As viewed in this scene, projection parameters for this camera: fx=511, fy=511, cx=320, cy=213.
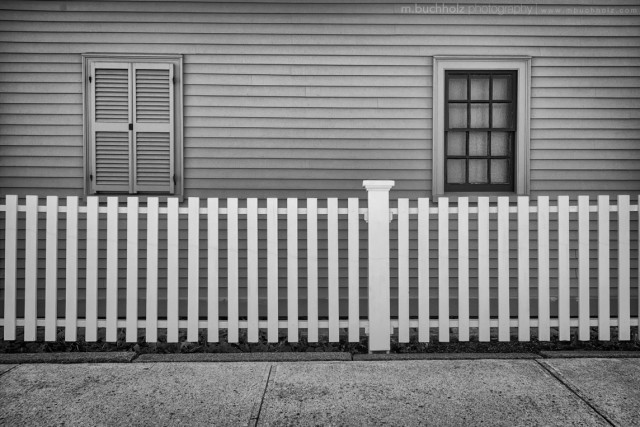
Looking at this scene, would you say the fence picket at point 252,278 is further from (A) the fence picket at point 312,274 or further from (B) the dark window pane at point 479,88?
(B) the dark window pane at point 479,88

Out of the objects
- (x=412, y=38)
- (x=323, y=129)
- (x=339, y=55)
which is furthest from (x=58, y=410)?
(x=412, y=38)

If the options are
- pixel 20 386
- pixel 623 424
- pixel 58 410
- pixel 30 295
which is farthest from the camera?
pixel 30 295

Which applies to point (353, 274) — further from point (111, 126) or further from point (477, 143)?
point (111, 126)

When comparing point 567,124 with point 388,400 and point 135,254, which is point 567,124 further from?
point 135,254

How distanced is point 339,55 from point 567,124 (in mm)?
2988

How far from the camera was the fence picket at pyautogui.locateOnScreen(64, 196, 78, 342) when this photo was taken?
4105 millimetres

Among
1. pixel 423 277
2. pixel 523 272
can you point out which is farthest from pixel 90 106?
pixel 523 272

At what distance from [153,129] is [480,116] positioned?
411 centimetres

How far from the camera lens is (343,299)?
6469 millimetres

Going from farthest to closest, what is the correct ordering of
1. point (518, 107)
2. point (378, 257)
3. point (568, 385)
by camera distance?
point (518, 107)
point (378, 257)
point (568, 385)

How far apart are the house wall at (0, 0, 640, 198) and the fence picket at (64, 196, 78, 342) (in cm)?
226

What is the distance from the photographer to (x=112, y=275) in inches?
164

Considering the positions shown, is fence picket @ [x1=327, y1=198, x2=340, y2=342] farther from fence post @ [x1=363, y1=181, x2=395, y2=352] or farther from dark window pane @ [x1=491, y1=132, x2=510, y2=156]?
dark window pane @ [x1=491, y1=132, x2=510, y2=156]

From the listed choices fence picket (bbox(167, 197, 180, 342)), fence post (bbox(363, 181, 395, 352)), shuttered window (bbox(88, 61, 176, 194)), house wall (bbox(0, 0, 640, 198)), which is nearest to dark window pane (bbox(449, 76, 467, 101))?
house wall (bbox(0, 0, 640, 198))
